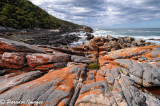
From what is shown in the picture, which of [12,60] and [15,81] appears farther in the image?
[12,60]

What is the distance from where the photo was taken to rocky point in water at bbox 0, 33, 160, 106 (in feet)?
23.0

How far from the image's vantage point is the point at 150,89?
29.7ft

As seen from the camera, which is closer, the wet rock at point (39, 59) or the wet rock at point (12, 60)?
the wet rock at point (12, 60)

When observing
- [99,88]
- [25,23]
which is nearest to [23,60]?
[99,88]

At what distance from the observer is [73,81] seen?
899cm

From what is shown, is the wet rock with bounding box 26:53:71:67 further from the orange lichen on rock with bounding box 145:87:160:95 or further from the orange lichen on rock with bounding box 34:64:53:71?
the orange lichen on rock with bounding box 145:87:160:95

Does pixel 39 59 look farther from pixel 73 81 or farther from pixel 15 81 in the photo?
pixel 73 81

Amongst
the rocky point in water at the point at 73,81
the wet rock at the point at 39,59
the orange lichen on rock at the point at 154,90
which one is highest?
the wet rock at the point at 39,59

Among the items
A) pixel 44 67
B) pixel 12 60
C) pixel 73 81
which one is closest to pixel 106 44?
pixel 44 67

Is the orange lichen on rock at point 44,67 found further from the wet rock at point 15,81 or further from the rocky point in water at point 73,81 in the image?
the wet rock at point 15,81

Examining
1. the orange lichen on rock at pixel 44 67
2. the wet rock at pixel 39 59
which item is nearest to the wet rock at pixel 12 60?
the wet rock at pixel 39 59

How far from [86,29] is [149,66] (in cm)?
15677

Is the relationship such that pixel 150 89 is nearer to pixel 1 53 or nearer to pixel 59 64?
pixel 59 64

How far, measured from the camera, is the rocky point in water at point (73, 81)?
702 cm
